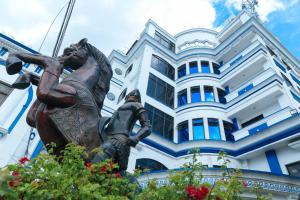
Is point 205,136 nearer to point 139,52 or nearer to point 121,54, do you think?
point 139,52

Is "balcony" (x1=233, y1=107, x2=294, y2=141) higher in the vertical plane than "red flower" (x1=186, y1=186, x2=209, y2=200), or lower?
higher

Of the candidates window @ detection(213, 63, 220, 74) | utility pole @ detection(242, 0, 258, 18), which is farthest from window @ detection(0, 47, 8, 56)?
utility pole @ detection(242, 0, 258, 18)

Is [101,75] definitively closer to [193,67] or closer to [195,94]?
[195,94]

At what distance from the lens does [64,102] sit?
8.99 feet

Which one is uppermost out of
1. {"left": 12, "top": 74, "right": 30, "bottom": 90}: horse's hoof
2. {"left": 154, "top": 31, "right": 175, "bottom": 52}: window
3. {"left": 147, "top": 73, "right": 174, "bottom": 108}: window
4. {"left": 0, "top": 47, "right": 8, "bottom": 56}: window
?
{"left": 154, "top": 31, "right": 175, "bottom": 52}: window

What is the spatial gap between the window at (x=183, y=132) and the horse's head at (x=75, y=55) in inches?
576

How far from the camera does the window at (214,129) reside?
17109 mm

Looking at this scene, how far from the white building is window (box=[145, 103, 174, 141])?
0.07m

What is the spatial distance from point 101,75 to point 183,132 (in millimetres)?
15155

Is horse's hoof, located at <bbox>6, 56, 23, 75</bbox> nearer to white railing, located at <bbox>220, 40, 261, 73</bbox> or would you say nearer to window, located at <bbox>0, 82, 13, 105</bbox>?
window, located at <bbox>0, 82, 13, 105</bbox>

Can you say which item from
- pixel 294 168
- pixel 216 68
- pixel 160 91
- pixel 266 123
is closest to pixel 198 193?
pixel 294 168

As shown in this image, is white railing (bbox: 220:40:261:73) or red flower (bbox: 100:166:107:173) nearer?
red flower (bbox: 100:166:107:173)

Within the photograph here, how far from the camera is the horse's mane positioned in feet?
11.2

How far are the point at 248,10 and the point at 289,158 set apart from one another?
18.9 metres
